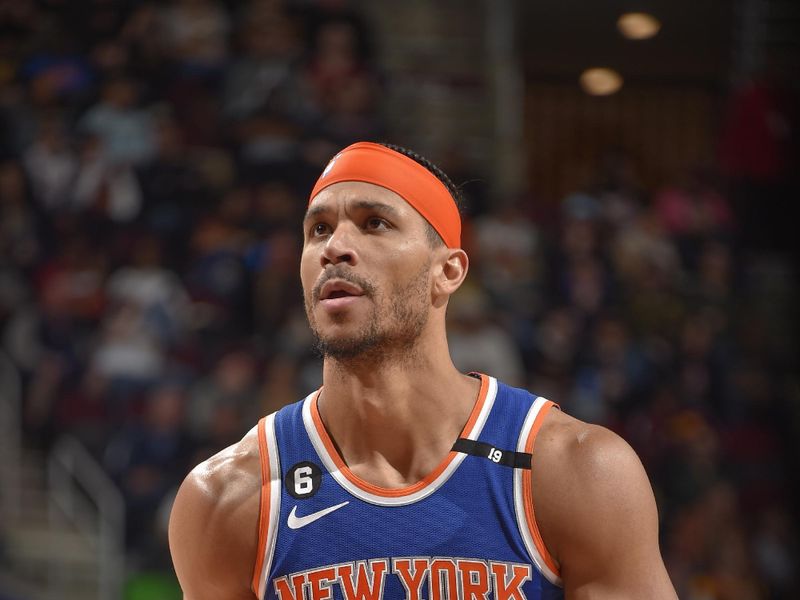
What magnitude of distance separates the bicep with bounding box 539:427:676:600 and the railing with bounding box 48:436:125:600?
5328mm

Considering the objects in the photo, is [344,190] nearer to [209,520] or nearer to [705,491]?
[209,520]

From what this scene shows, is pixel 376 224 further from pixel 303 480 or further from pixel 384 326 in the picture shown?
pixel 303 480

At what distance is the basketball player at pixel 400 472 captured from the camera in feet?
9.04

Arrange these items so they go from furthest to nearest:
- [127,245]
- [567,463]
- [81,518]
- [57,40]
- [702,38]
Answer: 1. [702,38]
2. [57,40]
3. [127,245]
4. [81,518]
5. [567,463]

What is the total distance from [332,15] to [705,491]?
186 inches

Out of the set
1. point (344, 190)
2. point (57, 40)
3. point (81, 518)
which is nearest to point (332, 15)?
point (57, 40)

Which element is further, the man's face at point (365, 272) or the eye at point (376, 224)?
the eye at point (376, 224)

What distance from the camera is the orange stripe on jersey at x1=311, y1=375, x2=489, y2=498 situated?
9.33ft

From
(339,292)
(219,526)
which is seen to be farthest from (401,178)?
(219,526)

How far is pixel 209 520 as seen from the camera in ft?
9.67

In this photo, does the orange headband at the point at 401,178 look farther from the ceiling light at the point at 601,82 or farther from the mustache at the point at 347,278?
the ceiling light at the point at 601,82

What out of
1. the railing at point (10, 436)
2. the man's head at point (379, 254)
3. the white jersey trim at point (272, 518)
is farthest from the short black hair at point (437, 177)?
the railing at point (10, 436)

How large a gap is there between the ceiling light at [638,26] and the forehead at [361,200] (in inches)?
346

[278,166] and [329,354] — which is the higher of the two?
[278,166]
